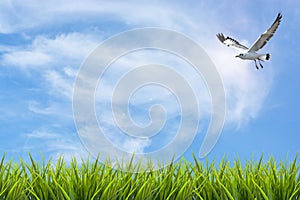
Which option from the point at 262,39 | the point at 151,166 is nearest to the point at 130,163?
the point at 151,166

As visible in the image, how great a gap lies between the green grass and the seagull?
520 centimetres

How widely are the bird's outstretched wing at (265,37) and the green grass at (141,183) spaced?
5141 mm

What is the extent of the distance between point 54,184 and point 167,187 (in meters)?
1.11

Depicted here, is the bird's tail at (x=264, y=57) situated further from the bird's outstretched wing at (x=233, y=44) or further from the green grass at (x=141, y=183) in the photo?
the green grass at (x=141, y=183)

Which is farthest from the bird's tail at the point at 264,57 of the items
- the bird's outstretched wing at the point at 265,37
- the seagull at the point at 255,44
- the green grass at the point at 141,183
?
the green grass at the point at 141,183

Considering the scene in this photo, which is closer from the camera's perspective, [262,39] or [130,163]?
[130,163]

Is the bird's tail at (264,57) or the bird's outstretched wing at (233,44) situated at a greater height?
the bird's outstretched wing at (233,44)

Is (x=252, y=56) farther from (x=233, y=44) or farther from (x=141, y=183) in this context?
(x=141, y=183)

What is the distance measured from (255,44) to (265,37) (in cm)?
33

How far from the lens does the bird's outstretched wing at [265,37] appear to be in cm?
948

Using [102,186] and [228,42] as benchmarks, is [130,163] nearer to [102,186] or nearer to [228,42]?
[102,186]

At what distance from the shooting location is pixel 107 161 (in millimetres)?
5125

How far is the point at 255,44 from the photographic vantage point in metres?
10.2

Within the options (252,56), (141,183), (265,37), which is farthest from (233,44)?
(141,183)
